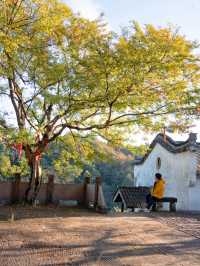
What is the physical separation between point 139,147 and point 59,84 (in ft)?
16.7

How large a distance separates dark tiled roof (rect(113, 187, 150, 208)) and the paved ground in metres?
11.7

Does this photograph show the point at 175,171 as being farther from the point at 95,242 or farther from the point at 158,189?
the point at 95,242

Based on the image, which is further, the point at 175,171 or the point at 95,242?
the point at 175,171

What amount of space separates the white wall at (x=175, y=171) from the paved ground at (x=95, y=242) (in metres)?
10.1

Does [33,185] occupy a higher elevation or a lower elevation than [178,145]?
lower

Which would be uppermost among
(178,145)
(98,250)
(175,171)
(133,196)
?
(178,145)

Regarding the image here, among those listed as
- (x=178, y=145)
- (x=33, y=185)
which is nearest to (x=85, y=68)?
(x=33, y=185)

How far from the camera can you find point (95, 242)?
8922 mm

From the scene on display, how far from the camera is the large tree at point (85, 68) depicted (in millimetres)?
13125

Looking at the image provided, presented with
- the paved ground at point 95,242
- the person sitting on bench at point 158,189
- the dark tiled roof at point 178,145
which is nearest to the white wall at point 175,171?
the dark tiled roof at point 178,145

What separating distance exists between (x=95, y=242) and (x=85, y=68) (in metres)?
6.55

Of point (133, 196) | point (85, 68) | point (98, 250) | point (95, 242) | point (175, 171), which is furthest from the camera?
point (133, 196)

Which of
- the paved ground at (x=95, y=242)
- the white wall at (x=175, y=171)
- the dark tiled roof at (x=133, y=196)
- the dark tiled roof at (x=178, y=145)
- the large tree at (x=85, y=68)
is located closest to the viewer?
the paved ground at (x=95, y=242)

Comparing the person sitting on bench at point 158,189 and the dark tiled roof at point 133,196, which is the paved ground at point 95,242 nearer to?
the person sitting on bench at point 158,189
